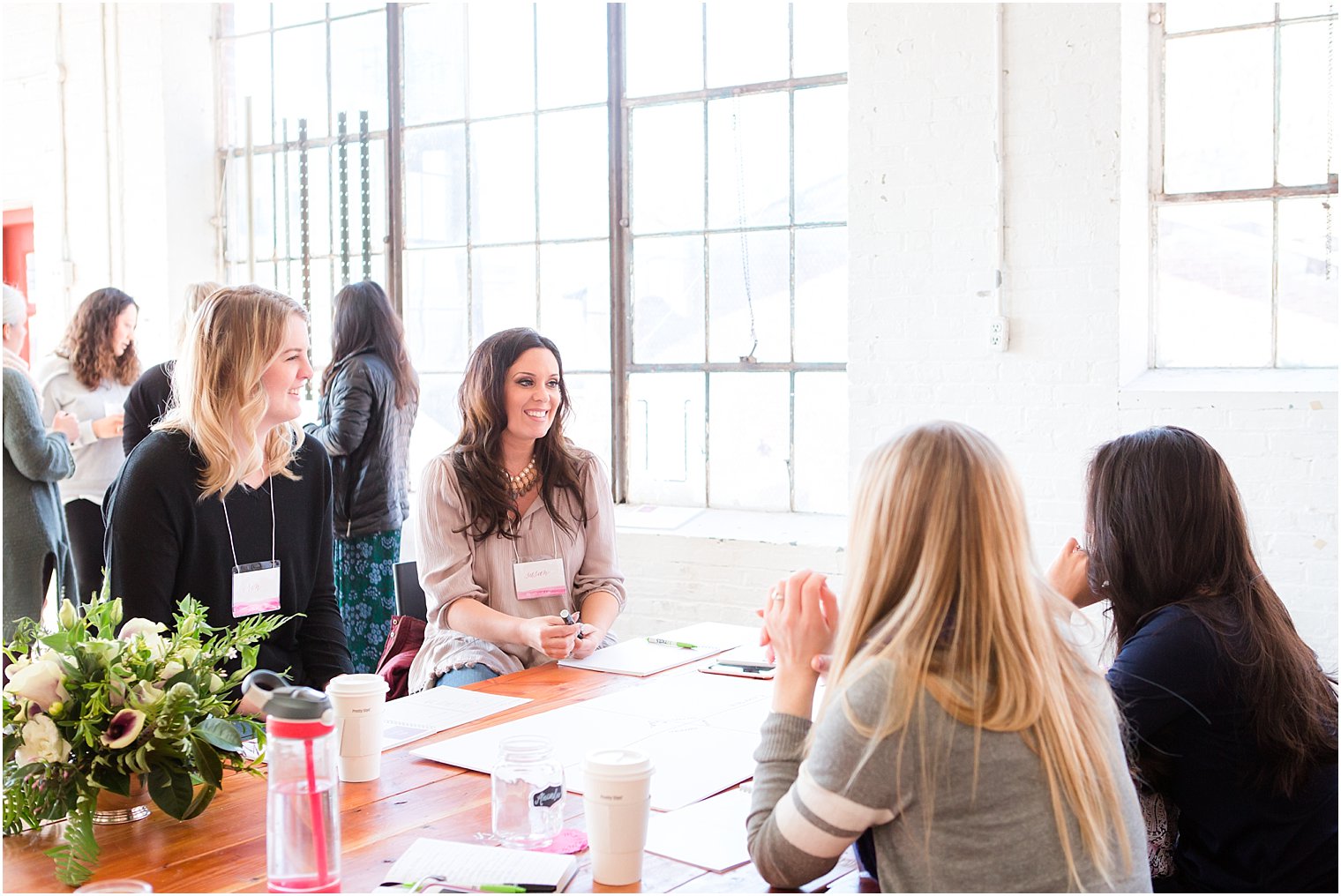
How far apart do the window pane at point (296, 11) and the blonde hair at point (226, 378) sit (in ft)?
13.3

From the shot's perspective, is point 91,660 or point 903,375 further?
point 903,375

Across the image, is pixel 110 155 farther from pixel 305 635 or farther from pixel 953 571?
pixel 953 571

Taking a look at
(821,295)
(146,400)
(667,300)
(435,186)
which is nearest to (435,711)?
(146,400)

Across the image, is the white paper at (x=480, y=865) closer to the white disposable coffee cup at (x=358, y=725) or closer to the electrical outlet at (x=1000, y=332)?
the white disposable coffee cup at (x=358, y=725)

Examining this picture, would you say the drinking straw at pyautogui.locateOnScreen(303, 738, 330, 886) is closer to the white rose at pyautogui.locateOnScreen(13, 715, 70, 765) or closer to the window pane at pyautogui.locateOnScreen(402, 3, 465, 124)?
the white rose at pyautogui.locateOnScreen(13, 715, 70, 765)

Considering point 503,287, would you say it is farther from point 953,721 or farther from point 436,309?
point 953,721

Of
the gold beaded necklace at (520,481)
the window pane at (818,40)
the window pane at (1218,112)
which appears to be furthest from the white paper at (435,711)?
the window pane at (818,40)

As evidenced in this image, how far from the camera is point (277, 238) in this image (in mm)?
6102

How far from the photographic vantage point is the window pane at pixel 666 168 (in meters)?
4.94

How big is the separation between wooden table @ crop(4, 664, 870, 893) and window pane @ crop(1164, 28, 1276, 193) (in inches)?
127

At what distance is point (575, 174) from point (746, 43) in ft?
3.07

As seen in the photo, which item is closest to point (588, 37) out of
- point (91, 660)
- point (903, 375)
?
point (903, 375)

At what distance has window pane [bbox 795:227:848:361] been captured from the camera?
4.61m

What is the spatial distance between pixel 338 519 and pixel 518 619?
1788 millimetres
